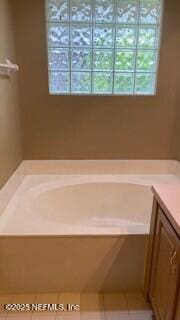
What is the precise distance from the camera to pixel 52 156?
2.59 meters

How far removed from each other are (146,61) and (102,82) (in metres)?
0.43

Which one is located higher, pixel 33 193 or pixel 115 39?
pixel 115 39

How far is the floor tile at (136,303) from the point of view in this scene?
1.66 meters

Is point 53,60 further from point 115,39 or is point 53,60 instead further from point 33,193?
point 33,193

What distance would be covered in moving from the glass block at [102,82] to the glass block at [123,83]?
55mm

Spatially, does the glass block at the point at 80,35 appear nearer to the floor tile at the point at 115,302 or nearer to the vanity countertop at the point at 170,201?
the vanity countertop at the point at 170,201

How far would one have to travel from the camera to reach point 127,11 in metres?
2.30

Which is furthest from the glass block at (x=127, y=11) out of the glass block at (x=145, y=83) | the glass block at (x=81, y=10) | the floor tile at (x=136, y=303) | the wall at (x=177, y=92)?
the floor tile at (x=136, y=303)

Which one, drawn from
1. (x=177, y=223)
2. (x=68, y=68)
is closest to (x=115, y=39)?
(x=68, y=68)

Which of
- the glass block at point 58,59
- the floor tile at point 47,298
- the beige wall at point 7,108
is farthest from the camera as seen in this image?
the glass block at point 58,59

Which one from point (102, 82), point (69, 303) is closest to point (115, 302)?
point (69, 303)

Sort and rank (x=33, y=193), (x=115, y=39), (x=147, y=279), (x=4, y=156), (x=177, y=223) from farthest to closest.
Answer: (x=115, y=39)
(x=33, y=193)
(x=4, y=156)
(x=147, y=279)
(x=177, y=223)

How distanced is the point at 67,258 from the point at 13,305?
0.43 metres

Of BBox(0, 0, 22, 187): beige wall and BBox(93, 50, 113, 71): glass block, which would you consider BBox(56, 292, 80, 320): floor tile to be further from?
BBox(93, 50, 113, 71): glass block
